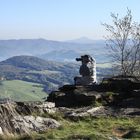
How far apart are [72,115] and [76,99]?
426 cm

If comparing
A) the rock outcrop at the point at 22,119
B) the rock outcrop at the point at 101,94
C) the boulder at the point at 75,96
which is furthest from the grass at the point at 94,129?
the rock outcrop at the point at 101,94

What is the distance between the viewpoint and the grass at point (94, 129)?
14820 mm

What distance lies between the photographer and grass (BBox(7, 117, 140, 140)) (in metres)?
14.8

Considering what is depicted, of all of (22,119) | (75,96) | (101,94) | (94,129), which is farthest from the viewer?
(101,94)

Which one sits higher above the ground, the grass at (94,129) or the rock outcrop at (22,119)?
the rock outcrop at (22,119)

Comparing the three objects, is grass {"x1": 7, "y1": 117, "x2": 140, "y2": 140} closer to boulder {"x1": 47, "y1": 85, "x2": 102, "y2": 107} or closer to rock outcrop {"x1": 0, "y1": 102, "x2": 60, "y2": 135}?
rock outcrop {"x1": 0, "y1": 102, "x2": 60, "y2": 135}

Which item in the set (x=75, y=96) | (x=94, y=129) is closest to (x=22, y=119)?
(x=94, y=129)

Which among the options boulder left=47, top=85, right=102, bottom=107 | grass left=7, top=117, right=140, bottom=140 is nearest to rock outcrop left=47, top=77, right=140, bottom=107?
boulder left=47, top=85, right=102, bottom=107

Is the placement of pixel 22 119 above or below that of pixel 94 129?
above

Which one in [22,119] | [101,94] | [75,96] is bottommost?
[22,119]

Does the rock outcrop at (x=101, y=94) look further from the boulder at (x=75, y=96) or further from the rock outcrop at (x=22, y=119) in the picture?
the rock outcrop at (x=22, y=119)

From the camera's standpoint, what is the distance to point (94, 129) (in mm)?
16609

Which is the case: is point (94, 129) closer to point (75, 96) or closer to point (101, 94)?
point (75, 96)

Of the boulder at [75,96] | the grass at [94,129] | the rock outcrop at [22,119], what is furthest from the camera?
the boulder at [75,96]
